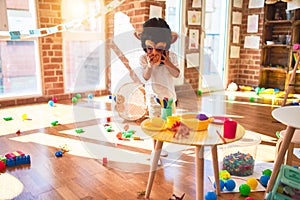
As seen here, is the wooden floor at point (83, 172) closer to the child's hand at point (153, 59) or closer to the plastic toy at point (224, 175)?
the plastic toy at point (224, 175)

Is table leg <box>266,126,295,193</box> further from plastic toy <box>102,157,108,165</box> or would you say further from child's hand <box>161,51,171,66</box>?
plastic toy <box>102,157,108,165</box>

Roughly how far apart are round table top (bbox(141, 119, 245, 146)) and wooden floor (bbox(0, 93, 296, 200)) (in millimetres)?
419

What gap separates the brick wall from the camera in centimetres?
457

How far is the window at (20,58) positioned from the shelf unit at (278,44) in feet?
11.2

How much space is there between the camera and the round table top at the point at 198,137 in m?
1.03

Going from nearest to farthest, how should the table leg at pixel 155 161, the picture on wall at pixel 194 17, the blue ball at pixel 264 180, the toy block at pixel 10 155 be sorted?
the table leg at pixel 155 161
the blue ball at pixel 264 180
the toy block at pixel 10 155
the picture on wall at pixel 194 17

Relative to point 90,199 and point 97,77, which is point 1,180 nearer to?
point 90,199

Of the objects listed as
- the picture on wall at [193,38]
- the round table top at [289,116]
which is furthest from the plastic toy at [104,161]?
the picture on wall at [193,38]

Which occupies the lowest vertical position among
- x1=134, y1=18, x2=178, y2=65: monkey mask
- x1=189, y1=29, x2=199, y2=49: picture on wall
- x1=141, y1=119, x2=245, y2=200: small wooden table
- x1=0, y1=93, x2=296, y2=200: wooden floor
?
x1=0, y1=93, x2=296, y2=200: wooden floor

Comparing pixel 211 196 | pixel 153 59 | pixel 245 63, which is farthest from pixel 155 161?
pixel 245 63

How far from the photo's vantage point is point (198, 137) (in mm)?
1079

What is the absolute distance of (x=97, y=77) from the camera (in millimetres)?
2002

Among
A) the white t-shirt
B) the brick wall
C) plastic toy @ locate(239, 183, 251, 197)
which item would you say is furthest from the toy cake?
the brick wall

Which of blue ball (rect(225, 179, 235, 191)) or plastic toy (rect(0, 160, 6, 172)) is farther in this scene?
plastic toy (rect(0, 160, 6, 172))
